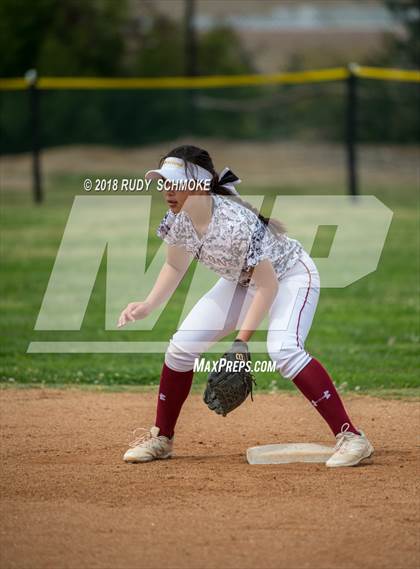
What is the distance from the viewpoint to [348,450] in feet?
19.3

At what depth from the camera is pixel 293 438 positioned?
6750 millimetres

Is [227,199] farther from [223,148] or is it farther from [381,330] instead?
[223,148]

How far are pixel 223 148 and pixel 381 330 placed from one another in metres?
19.9

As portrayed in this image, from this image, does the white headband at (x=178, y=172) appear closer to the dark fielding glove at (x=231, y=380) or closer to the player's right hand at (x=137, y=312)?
the player's right hand at (x=137, y=312)

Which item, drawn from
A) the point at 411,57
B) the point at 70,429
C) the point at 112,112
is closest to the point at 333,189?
the point at 112,112

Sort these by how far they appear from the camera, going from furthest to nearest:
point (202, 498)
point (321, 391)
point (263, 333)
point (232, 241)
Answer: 1. point (263, 333)
2. point (321, 391)
3. point (232, 241)
4. point (202, 498)

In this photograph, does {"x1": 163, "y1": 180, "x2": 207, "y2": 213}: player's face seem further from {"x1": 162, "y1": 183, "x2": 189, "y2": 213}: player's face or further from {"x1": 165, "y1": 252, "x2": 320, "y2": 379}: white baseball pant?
{"x1": 165, "y1": 252, "x2": 320, "y2": 379}: white baseball pant

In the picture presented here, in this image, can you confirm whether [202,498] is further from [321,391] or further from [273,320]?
[273,320]

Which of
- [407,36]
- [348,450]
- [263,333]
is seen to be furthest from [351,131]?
[348,450]

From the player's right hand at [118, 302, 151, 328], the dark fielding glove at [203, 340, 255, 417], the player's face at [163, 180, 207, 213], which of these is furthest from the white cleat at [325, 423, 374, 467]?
the player's face at [163, 180, 207, 213]

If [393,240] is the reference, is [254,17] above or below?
below

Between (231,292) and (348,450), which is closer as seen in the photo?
→ (348,450)

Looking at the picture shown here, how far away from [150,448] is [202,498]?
2.84ft
